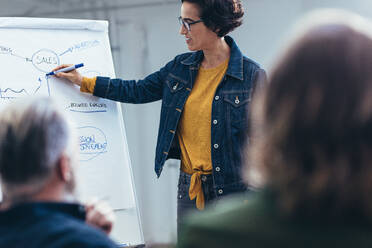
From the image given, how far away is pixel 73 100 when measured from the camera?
224 centimetres

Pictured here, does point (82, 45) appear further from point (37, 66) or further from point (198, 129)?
point (198, 129)

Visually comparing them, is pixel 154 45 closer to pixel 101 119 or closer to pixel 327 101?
pixel 101 119

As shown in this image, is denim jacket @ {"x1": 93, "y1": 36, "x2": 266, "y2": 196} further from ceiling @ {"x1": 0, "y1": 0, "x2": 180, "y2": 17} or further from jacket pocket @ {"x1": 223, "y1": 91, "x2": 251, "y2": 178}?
ceiling @ {"x1": 0, "y1": 0, "x2": 180, "y2": 17}

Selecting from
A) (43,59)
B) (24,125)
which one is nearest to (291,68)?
(24,125)

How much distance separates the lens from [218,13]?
2191mm

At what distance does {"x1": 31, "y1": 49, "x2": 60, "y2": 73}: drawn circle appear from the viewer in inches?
86.4

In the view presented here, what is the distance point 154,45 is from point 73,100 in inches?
54.7

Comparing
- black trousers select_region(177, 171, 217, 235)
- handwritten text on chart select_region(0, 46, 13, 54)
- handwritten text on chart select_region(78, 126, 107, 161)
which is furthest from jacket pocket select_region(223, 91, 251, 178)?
handwritten text on chart select_region(0, 46, 13, 54)

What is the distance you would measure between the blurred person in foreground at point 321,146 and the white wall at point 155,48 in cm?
266

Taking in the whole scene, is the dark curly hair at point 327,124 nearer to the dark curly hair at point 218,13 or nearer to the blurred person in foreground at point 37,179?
the blurred person in foreground at point 37,179

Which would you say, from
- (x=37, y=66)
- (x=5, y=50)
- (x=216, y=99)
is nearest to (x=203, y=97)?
(x=216, y=99)

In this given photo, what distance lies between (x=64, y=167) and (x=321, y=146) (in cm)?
55

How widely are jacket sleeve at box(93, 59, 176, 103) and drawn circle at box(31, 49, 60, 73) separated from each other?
216mm

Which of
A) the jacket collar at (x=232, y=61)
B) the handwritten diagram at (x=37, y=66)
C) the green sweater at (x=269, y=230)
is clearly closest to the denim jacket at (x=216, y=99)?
the jacket collar at (x=232, y=61)
